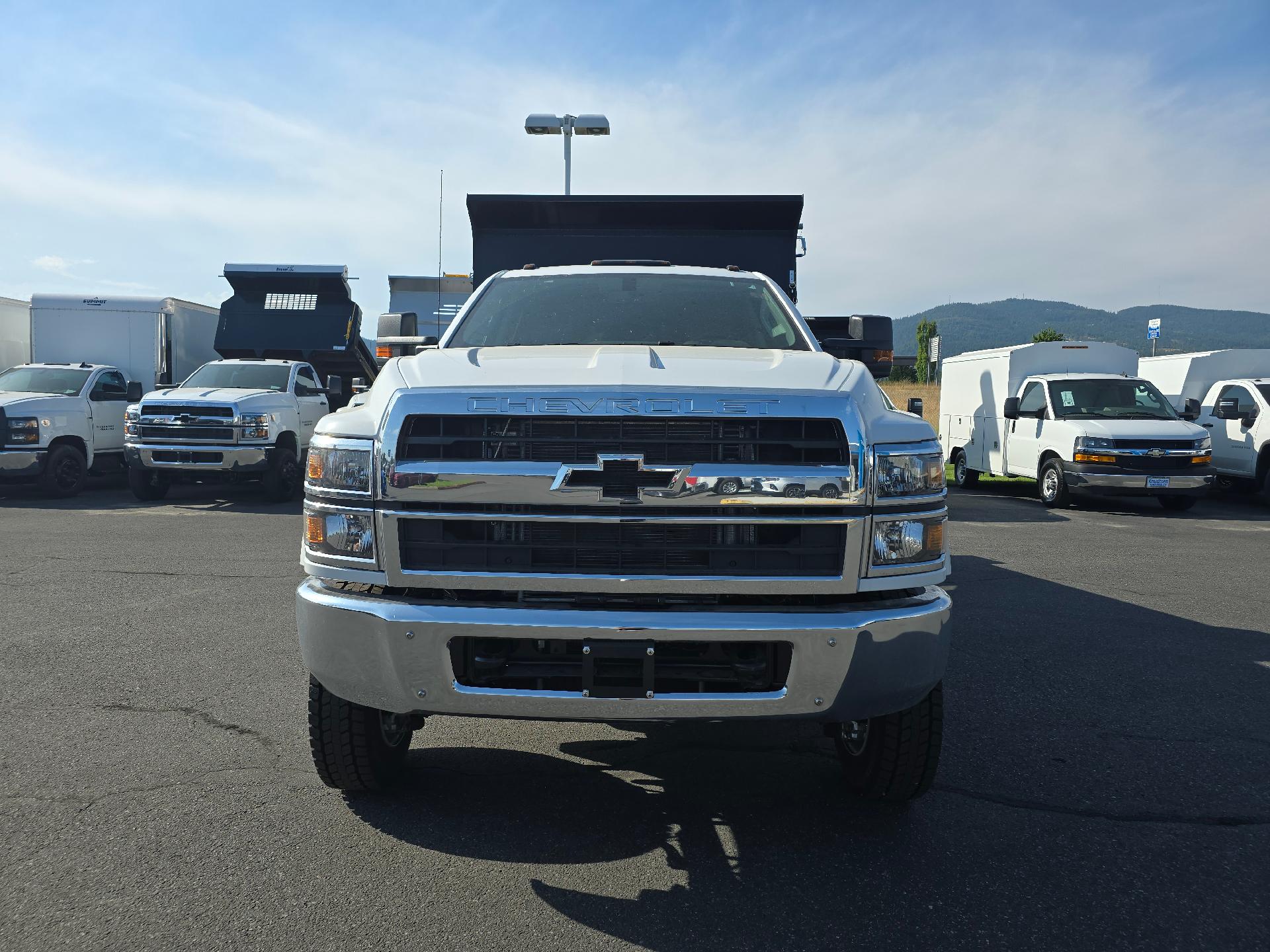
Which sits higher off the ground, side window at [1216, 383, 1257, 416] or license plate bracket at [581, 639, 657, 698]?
side window at [1216, 383, 1257, 416]

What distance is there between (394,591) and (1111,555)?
8.69 metres

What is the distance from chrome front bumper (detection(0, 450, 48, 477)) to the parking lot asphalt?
926 cm

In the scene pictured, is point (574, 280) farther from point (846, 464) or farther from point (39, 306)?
point (39, 306)

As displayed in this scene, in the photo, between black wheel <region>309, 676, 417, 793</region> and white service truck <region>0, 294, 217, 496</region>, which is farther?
white service truck <region>0, 294, 217, 496</region>

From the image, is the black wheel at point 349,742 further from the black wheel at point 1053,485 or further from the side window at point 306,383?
the black wheel at point 1053,485

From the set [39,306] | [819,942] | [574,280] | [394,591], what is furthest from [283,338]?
[819,942]

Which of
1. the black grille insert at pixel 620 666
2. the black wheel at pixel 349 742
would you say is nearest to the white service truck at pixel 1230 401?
the black grille insert at pixel 620 666

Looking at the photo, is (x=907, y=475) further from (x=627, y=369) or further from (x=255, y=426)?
Result: (x=255, y=426)

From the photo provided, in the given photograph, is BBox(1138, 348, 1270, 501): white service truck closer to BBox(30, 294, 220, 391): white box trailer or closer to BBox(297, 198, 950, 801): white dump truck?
BBox(297, 198, 950, 801): white dump truck

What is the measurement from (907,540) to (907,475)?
200mm

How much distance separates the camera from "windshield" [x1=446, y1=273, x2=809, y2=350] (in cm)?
447

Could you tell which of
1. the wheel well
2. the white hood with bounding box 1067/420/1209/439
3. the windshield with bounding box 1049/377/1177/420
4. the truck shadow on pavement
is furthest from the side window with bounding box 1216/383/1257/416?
the wheel well

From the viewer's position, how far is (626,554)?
2994mm

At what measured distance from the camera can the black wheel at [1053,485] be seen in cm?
1432
